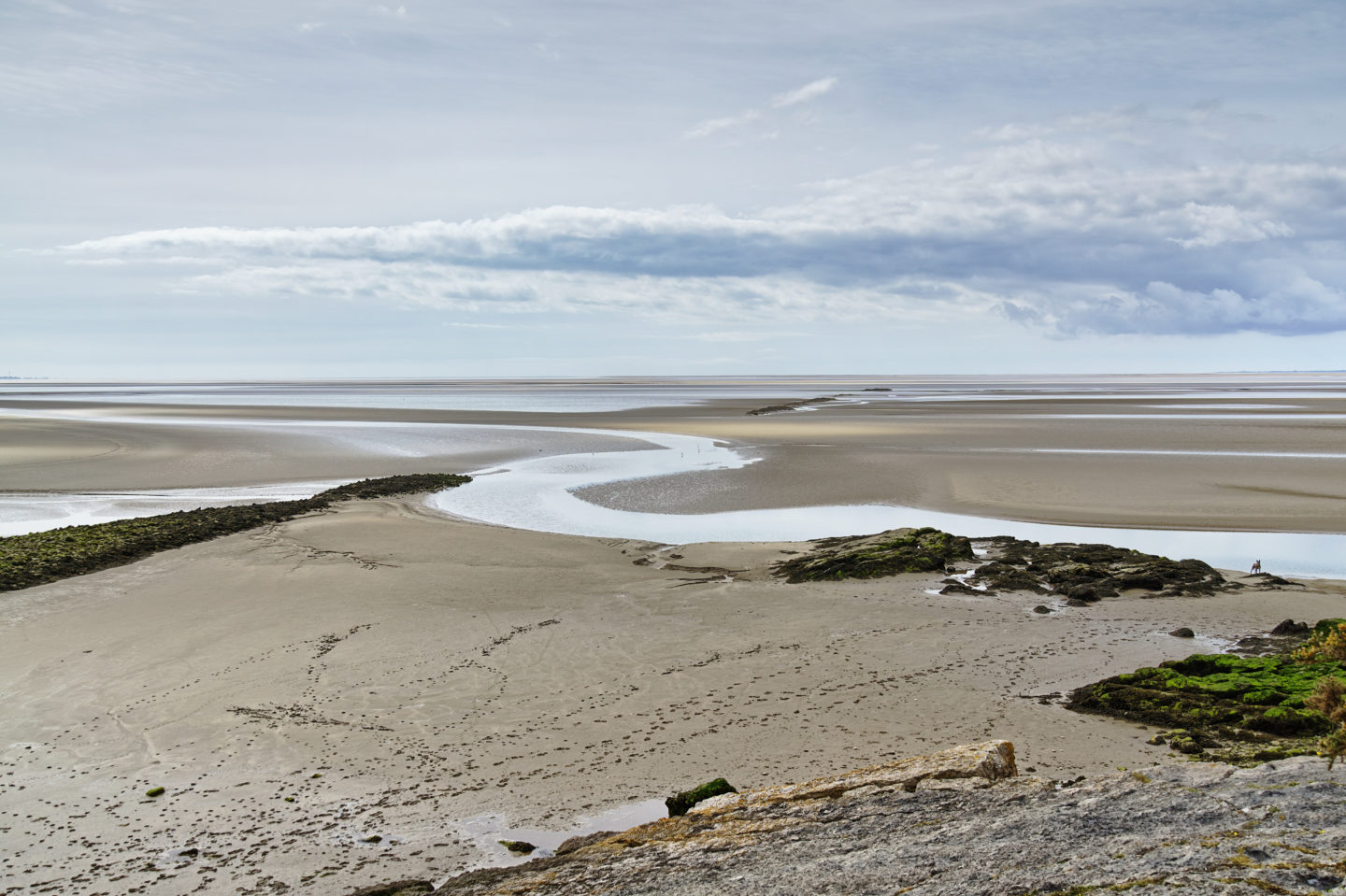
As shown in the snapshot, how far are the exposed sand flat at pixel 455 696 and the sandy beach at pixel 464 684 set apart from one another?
40 mm

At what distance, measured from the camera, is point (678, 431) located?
49.8 m

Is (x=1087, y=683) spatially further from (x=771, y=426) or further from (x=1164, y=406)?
(x=1164, y=406)

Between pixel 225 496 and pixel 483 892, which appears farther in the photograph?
pixel 225 496

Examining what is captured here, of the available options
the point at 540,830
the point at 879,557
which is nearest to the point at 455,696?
the point at 540,830

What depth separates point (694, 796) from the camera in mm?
6559

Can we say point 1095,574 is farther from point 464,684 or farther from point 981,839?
point 981,839

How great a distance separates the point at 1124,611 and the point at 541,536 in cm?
1179

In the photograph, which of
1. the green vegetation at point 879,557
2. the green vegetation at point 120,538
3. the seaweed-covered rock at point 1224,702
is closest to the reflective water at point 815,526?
the green vegetation at point 879,557

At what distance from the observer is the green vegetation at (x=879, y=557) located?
51.0 feet

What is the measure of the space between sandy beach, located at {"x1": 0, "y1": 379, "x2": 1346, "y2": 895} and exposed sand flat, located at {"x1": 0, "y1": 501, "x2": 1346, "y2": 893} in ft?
0.13

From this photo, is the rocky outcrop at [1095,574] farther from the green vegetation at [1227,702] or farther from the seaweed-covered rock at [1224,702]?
the seaweed-covered rock at [1224,702]

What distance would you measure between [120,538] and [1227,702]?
787 inches

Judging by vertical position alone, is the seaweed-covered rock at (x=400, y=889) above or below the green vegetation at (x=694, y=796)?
below

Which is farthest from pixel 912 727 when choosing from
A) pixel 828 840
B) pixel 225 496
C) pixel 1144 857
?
pixel 225 496
